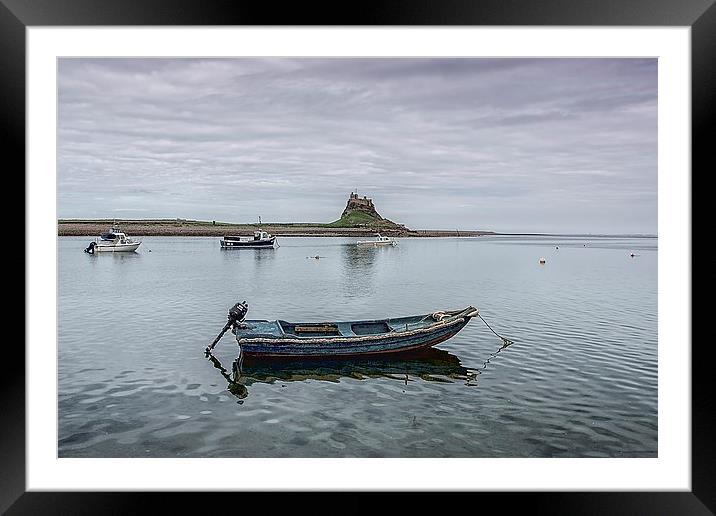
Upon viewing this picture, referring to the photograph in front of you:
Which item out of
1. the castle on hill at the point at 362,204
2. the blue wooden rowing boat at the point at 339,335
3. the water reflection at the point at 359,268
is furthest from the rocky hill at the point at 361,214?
the blue wooden rowing boat at the point at 339,335

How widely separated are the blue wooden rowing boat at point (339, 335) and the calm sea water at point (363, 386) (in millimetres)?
314

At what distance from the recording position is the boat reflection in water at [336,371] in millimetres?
7035

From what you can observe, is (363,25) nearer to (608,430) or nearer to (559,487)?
(559,487)

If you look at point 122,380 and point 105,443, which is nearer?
point 105,443

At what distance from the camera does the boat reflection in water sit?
23.1 ft

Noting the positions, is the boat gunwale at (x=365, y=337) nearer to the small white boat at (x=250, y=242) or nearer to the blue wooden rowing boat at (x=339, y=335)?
the blue wooden rowing boat at (x=339, y=335)

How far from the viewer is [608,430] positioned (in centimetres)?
549

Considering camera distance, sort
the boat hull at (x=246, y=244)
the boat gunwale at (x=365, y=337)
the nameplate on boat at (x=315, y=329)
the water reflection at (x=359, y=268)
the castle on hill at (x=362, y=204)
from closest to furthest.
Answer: the boat gunwale at (x=365, y=337) < the nameplate on boat at (x=315, y=329) < the water reflection at (x=359, y=268) < the boat hull at (x=246, y=244) < the castle on hill at (x=362, y=204)

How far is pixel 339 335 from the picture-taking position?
7.31 m

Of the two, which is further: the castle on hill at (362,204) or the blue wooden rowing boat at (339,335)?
the castle on hill at (362,204)

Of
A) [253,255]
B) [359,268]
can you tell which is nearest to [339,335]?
[359,268]

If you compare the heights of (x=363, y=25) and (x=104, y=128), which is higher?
(x=104, y=128)

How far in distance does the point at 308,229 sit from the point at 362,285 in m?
26.6
